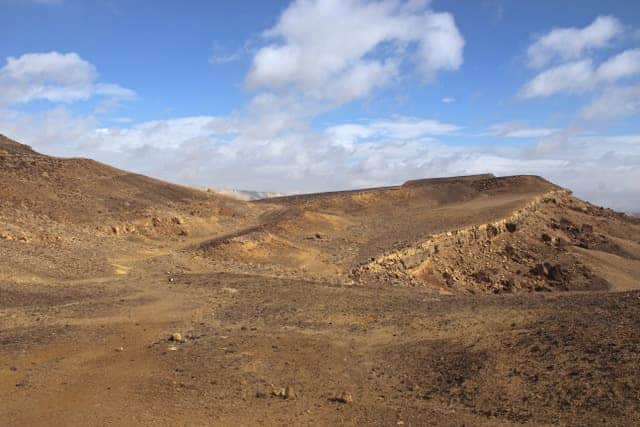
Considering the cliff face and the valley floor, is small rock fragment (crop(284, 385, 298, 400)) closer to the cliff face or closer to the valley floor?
the valley floor

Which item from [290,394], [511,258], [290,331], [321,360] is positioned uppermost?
[511,258]

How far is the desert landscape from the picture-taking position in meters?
6.39

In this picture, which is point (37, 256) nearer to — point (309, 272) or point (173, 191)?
point (309, 272)

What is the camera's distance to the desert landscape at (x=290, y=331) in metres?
6.39

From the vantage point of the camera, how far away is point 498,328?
28.1 ft

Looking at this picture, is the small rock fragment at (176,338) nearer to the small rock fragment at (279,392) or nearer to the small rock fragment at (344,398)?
the small rock fragment at (279,392)

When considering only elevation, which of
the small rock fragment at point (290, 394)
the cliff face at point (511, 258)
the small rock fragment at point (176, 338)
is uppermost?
the cliff face at point (511, 258)

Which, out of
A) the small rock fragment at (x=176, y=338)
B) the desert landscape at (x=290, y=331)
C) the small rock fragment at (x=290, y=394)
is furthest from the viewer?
the small rock fragment at (x=176, y=338)

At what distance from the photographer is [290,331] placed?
9.47 m

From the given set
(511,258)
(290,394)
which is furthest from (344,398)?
(511,258)

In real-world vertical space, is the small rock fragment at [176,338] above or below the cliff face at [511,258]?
below

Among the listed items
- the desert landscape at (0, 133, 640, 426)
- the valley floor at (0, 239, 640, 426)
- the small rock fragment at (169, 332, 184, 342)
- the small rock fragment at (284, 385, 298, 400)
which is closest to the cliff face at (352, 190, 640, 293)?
the desert landscape at (0, 133, 640, 426)

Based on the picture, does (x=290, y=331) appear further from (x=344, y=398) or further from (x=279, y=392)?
(x=344, y=398)

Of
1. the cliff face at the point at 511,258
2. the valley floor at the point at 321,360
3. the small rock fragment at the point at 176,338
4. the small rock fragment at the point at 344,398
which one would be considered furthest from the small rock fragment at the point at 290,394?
the cliff face at the point at 511,258
